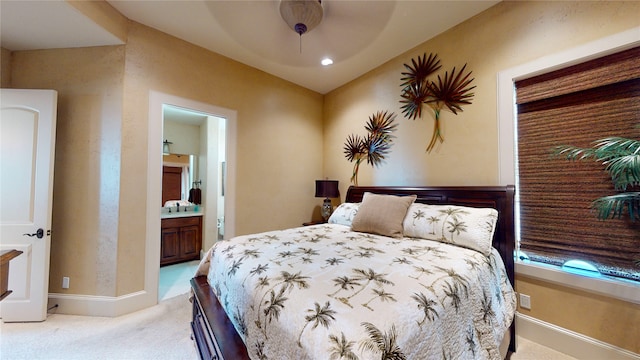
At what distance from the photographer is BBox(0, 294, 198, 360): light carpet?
69.0 inches

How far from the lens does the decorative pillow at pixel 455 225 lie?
1779mm

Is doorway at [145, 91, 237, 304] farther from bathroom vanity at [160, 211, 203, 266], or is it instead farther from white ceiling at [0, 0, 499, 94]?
white ceiling at [0, 0, 499, 94]

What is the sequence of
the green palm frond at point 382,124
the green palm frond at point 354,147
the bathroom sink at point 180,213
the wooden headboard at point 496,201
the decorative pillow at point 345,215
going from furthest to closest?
the bathroom sink at point 180,213, the green palm frond at point 354,147, the green palm frond at point 382,124, the decorative pillow at point 345,215, the wooden headboard at point 496,201

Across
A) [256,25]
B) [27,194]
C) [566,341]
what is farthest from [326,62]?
[566,341]

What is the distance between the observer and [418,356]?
0.89 meters

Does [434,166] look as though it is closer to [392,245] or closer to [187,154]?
[392,245]

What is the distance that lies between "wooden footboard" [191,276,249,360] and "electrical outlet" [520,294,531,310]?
2.22 m

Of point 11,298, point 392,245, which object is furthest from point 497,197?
point 11,298

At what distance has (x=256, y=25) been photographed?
7.51ft

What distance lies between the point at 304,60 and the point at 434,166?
2.00 metres

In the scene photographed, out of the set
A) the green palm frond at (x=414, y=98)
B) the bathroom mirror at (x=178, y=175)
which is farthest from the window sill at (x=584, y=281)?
the bathroom mirror at (x=178, y=175)

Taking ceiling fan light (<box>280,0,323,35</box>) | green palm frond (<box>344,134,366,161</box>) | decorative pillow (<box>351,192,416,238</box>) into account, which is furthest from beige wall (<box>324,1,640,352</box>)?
ceiling fan light (<box>280,0,323,35</box>)

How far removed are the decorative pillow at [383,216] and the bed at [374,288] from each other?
10 millimetres

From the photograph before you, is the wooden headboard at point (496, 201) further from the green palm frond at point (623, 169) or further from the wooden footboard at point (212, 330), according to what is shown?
the wooden footboard at point (212, 330)
